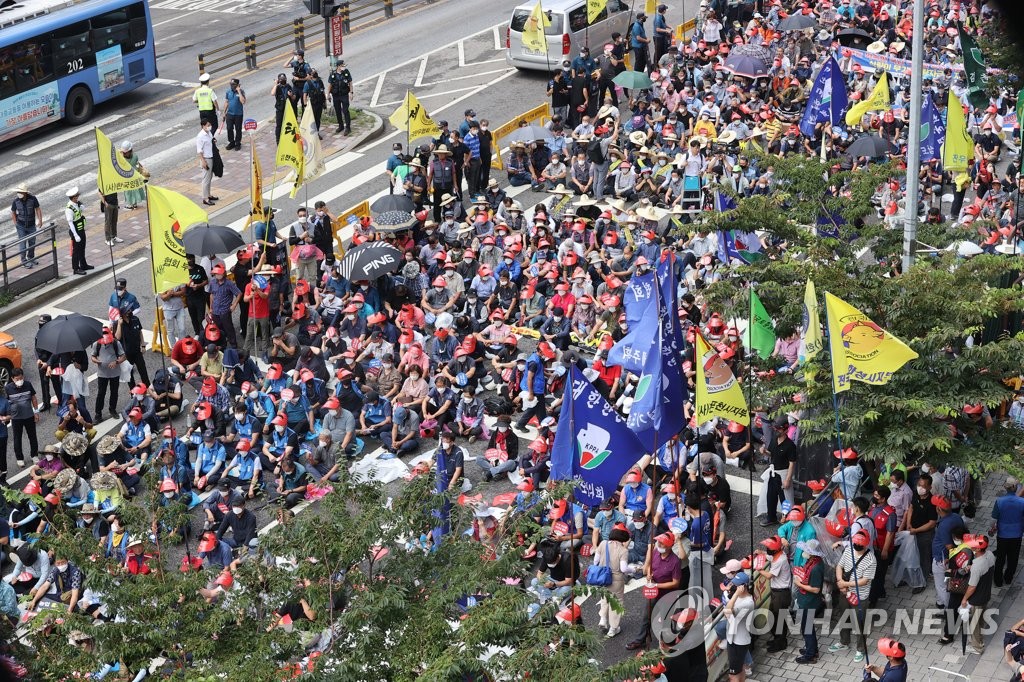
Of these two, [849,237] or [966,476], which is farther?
[849,237]

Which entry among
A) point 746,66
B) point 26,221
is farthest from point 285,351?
point 746,66

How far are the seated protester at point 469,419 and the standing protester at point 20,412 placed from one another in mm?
5702

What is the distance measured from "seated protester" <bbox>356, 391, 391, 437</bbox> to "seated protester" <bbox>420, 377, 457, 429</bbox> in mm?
531

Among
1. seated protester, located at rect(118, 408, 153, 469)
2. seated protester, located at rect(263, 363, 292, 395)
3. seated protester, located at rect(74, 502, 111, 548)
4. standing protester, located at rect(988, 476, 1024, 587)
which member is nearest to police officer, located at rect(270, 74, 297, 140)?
seated protester, located at rect(263, 363, 292, 395)

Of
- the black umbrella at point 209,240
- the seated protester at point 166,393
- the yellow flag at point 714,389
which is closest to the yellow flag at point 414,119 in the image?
the black umbrella at point 209,240

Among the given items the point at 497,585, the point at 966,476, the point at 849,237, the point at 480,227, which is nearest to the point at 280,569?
the point at 497,585

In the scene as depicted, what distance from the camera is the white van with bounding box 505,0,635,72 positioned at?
1300 inches

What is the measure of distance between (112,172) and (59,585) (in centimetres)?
786

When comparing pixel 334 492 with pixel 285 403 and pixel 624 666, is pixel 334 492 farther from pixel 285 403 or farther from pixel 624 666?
pixel 285 403

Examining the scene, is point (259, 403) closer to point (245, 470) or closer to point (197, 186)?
point (245, 470)

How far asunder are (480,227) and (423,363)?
4.91 m

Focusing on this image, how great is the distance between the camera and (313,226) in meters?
22.8

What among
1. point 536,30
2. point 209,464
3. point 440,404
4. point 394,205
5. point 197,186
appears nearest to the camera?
point 209,464

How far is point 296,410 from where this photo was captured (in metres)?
18.1
